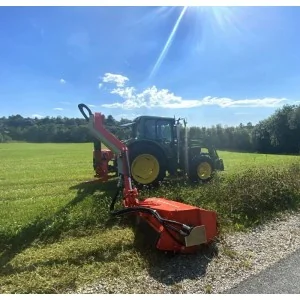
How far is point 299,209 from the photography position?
6.82 m

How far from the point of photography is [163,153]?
29.3 ft

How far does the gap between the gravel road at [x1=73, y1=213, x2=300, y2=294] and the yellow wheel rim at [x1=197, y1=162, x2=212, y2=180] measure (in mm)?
4427

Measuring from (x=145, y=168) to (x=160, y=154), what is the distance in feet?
1.88

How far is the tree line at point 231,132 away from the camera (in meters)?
44.7

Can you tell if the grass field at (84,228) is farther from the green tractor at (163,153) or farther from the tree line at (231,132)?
the tree line at (231,132)

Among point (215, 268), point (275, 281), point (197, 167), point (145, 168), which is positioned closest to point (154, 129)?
point (145, 168)

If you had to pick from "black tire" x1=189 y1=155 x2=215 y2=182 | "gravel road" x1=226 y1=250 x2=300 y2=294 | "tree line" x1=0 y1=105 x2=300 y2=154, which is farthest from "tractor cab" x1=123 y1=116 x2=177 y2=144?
"tree line" x1=0 y1=105 x2=300 y2=154

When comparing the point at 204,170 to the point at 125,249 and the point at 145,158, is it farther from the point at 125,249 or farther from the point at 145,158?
the point at 125,249

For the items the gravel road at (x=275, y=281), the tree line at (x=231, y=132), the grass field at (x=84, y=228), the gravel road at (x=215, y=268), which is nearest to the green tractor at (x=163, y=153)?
the grass field at (x=84, y=228)

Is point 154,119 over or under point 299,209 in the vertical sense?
over

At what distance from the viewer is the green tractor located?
876 centimetres
